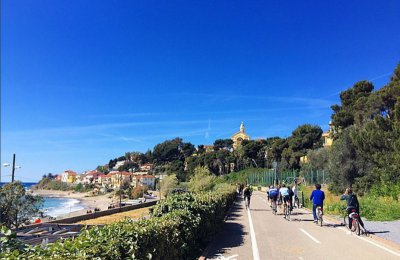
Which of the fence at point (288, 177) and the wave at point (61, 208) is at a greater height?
the fence at point (288, 177)

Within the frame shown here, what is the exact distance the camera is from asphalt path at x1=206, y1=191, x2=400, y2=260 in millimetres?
9094

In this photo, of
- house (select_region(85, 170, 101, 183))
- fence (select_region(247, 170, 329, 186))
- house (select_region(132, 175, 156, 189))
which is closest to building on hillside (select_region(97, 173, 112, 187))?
house (select_region(85, 170, 101, 183))

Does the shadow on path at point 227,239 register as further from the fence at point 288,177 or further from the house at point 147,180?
the house at point 147,180

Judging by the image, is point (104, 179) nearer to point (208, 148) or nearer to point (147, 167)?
point (147, 167)

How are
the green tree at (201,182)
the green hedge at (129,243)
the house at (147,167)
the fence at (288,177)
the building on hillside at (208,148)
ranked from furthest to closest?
the house at (147,167), the building on hillside at (208,148), the fence at (288,177), the green tree at (201,182), the green hedge at (129,243)

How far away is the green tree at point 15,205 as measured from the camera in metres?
29.0

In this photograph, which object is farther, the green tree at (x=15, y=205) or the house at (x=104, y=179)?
the house at (x=104, y=179)

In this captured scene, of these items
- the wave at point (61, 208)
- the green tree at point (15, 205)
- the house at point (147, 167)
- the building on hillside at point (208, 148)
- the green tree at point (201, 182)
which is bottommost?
the wave at point (61, 208)

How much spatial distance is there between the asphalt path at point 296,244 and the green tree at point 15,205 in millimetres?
21947

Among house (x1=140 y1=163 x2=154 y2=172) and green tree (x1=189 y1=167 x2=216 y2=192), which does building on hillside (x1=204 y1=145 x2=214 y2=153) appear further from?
green tree (x1=189 y1=167 x2=216 y2=192)

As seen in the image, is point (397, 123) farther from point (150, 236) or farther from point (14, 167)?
point (14, 167)

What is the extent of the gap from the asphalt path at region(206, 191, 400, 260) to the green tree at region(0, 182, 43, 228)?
21.9 metres

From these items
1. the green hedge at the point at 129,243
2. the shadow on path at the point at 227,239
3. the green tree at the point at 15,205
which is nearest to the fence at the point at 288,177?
the shadow on path at the point at 227,239

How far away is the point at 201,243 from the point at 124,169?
18905 centimetres
